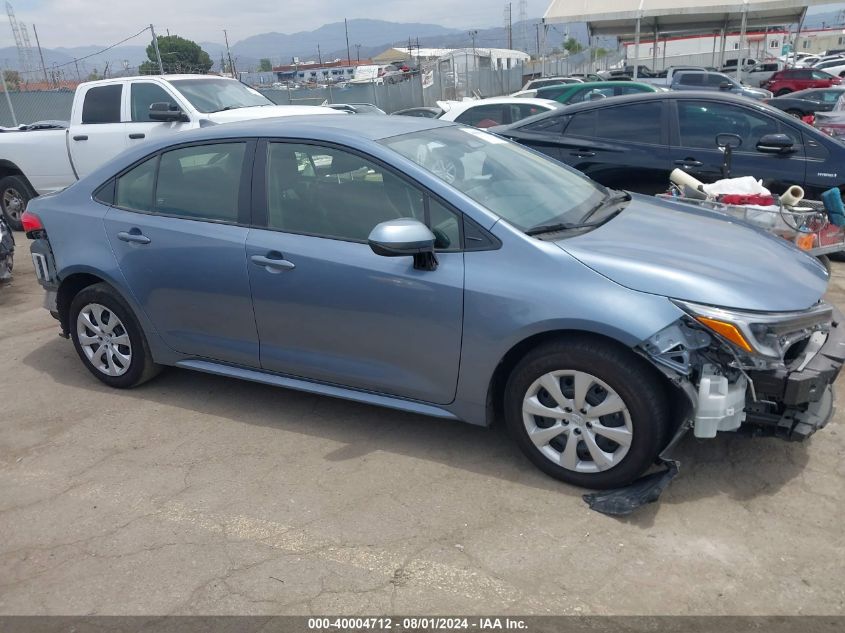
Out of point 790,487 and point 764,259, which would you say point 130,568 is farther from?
point 764,259

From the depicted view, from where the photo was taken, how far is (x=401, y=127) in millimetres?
4195

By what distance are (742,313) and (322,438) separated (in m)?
2.24

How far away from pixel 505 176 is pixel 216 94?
6.36 metres

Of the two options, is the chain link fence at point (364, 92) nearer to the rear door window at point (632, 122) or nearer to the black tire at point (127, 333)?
the rear door window at point (632, 122)

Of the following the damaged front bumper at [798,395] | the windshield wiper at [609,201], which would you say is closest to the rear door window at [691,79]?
the windshield wiper at [609,201]

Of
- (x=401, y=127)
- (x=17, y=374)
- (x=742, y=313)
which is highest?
(x=401, y=127)

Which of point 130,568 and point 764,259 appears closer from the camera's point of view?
point 130,568

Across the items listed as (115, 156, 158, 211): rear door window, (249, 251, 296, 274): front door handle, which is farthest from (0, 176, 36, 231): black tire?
(249, 251, 296, 274): front door handle

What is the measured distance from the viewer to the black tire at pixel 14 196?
9.95 m

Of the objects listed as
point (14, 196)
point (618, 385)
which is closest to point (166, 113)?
point (14, 196)

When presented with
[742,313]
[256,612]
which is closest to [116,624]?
[256,612]

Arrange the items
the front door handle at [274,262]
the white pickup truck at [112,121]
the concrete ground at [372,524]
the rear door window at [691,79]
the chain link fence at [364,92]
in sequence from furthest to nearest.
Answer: the rear door window at [691,79], the chain link fence at [364,92], the white pickup truck at [112,121], the front door handle at [274,262], the concrete ground at [372,524]

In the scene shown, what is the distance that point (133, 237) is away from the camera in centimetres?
441

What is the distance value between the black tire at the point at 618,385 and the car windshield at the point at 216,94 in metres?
6.79
